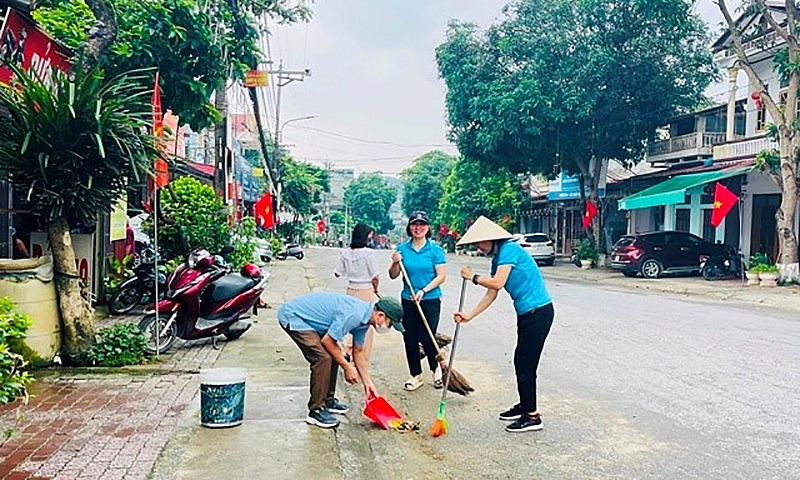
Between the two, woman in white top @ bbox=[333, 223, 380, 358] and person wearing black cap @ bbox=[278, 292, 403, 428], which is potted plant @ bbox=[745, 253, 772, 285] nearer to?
woman in white top @ bbox=[333, 223, 380, 358]

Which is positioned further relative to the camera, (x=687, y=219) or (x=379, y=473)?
(x=687, y=219)

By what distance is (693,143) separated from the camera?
88.0 ft

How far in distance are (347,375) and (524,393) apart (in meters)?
1.47

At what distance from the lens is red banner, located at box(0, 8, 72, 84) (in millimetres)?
7316

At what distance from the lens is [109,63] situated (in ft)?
32.0

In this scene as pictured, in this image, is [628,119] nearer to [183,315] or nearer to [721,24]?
[721,24]

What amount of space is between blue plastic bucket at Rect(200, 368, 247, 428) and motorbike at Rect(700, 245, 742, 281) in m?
20.1

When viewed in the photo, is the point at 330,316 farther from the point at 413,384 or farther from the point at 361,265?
the point at 361,265

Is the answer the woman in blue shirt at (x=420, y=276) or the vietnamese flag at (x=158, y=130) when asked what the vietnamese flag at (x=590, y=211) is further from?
the vietnamese flag at (x=158, y=130)

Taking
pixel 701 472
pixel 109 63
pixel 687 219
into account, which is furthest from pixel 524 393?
pixel 687 219

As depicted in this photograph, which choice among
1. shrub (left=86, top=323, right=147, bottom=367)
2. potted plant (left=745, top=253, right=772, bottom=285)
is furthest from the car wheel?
shrub (left=86, top=323, right=147, bottom=367)

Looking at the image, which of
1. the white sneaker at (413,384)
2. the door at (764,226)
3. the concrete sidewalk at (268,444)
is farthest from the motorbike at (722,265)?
the concrete sidewalk at (268,444)

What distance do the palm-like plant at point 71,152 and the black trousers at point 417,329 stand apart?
113 inches

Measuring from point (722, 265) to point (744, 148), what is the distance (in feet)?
13.3
